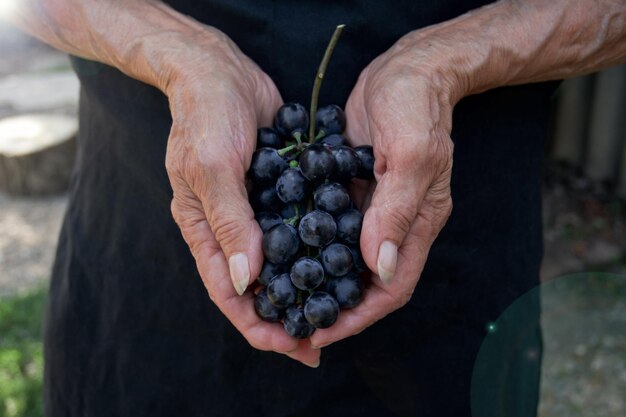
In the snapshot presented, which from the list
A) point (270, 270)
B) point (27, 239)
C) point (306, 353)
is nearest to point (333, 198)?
point (270, 270)

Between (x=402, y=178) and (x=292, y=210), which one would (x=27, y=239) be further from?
(x=402, y=178)

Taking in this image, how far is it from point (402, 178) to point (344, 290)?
20 centimetres

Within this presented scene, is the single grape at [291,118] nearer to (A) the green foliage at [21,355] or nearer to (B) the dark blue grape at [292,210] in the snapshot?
(B) the dark blue grape at [292,210]

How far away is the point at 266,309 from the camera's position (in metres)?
1.18

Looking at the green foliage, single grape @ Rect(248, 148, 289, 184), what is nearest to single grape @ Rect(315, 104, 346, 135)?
single grape @ Rect(248, 148, 289, 184)

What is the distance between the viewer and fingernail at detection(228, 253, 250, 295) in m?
1.15

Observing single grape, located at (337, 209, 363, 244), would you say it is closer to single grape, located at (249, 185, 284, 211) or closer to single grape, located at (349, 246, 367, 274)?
single grape, located at (349, 246, 367, 274)

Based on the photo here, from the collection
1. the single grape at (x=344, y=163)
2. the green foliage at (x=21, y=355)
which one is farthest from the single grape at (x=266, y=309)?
the green foliage at (x=21, y=355)

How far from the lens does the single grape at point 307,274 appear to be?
1.13 meters

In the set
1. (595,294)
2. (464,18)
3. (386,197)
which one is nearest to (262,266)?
(386,197)

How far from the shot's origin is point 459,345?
149 centimetres

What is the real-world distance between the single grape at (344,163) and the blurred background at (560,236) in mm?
1690

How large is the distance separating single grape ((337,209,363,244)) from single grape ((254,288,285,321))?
15cm

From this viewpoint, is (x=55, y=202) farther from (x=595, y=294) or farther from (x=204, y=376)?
(x=204, y=376)
